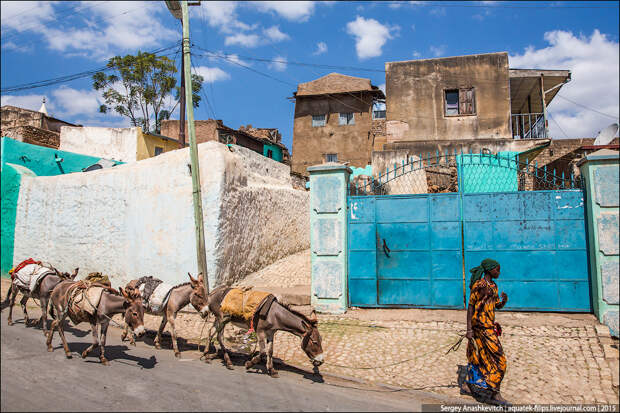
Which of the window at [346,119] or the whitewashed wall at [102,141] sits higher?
the window at [346,119]

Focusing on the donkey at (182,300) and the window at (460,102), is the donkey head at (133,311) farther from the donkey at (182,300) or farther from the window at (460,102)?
→ the window at (460,102)

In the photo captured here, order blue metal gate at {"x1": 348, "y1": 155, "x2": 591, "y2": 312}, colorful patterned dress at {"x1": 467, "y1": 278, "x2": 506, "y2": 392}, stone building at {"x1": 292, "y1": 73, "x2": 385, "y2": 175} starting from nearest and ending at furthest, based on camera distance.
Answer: colorful patterned dress at {"x1": 467, "y1": 278, "x2": 506, "y2": 392} < blue metal gate at {"x1": 348, "y1": 155, "x2": 591, "y2": 312} < stone building at {"x1": 292, "y1": 73, "x2": 385, "y2": 175}

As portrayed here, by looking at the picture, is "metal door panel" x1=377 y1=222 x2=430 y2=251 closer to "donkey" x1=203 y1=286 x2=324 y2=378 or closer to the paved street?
"donkey" x1=203 y1=286 x2=324 y2=378

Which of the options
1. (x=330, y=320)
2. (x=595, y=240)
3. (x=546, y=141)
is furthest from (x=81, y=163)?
(x=546, y=141)

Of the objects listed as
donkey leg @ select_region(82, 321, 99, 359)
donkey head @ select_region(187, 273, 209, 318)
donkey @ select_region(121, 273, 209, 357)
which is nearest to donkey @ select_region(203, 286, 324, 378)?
donkey head @ select_region(187, 273, 209, 318)

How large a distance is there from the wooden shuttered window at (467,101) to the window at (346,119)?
11.7 metres

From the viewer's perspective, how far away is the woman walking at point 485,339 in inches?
186

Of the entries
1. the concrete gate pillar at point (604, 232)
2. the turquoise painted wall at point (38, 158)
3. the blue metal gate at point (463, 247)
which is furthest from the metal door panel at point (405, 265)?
the turquoise painted wall at point (38, 158)

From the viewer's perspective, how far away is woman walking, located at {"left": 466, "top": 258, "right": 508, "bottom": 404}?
186 inches

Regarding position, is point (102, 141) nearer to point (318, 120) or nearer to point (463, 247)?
point (318, 120)

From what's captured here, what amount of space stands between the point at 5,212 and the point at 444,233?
13.8 meters

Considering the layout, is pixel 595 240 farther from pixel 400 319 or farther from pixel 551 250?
pixel 400 319

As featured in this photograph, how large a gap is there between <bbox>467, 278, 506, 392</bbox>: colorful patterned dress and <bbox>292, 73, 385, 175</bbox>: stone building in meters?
22.7

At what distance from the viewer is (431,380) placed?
17.9 ft
